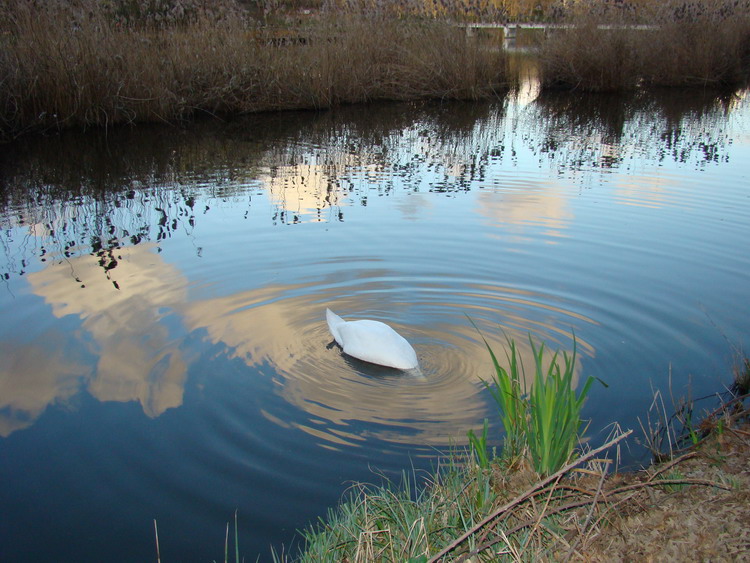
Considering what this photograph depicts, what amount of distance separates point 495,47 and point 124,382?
14764 millimetres

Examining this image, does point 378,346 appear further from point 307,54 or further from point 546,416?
point 307,54

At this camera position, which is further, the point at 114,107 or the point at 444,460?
the point at 114,107

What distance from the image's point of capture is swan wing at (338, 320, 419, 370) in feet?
12.0

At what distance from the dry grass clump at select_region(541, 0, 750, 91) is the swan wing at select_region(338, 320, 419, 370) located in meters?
14.8

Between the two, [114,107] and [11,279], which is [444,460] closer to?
[11,279]

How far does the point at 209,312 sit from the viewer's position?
4.46 m

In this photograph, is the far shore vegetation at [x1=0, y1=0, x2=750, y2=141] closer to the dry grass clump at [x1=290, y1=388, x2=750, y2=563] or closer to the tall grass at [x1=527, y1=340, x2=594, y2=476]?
the dry grass clump at [x1=290, y1=388, x2=750, y2=563]

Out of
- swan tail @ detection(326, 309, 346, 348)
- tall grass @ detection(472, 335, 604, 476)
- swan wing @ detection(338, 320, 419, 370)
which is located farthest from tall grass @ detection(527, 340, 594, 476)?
swan tail @ detection(326, 309, 346, 348)

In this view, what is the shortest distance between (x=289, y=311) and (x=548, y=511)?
2707 millimetres

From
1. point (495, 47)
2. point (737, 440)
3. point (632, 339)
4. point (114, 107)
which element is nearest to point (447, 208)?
point (632, 339)

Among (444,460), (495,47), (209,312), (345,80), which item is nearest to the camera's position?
(444,460)

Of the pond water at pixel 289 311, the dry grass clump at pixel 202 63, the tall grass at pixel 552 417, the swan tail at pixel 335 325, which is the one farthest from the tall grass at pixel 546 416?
the dry grass clump at pixel 202 63

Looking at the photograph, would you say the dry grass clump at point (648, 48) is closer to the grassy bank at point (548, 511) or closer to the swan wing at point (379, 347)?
the swan wing at point (379, 347)

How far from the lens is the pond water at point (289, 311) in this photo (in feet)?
9.37
